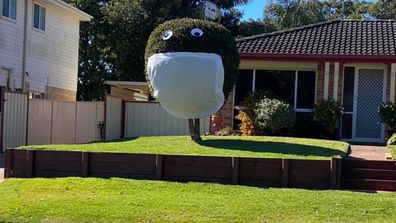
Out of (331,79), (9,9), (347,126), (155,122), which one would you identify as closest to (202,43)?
(331,79)

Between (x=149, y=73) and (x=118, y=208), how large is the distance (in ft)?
18.6

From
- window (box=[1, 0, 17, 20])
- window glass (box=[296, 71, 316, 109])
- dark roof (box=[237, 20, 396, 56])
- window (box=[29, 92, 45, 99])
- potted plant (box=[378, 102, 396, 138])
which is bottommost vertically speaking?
potted plant (box=[378, 102, 396, 138])

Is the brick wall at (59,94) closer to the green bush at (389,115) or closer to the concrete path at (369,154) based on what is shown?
the green bush at (389,115)

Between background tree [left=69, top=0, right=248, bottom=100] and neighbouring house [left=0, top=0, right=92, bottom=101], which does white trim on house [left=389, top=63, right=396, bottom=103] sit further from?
background tree [left=69, top=0, right=248, bottom=100]

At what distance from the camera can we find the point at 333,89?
757 inches

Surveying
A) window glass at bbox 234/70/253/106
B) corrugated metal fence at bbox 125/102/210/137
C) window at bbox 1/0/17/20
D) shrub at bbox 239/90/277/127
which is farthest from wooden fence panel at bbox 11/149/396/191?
window at bbox 1/0/17/20

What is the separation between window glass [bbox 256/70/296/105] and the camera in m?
19.9

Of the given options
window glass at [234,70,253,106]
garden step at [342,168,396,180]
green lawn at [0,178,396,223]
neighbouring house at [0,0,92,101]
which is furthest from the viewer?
neighbouring house at [0,0,92,101]

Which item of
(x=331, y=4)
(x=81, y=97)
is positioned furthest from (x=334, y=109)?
(x=331, y=4)

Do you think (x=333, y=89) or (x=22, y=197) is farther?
(x=333, y=89)

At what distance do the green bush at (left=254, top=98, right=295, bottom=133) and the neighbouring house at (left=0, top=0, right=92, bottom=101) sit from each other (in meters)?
9.53

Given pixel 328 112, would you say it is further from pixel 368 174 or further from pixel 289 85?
pixel 368 174

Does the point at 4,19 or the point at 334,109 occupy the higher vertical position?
the point at 4,19

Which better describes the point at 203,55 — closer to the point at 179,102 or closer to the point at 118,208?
the point at 179,102
